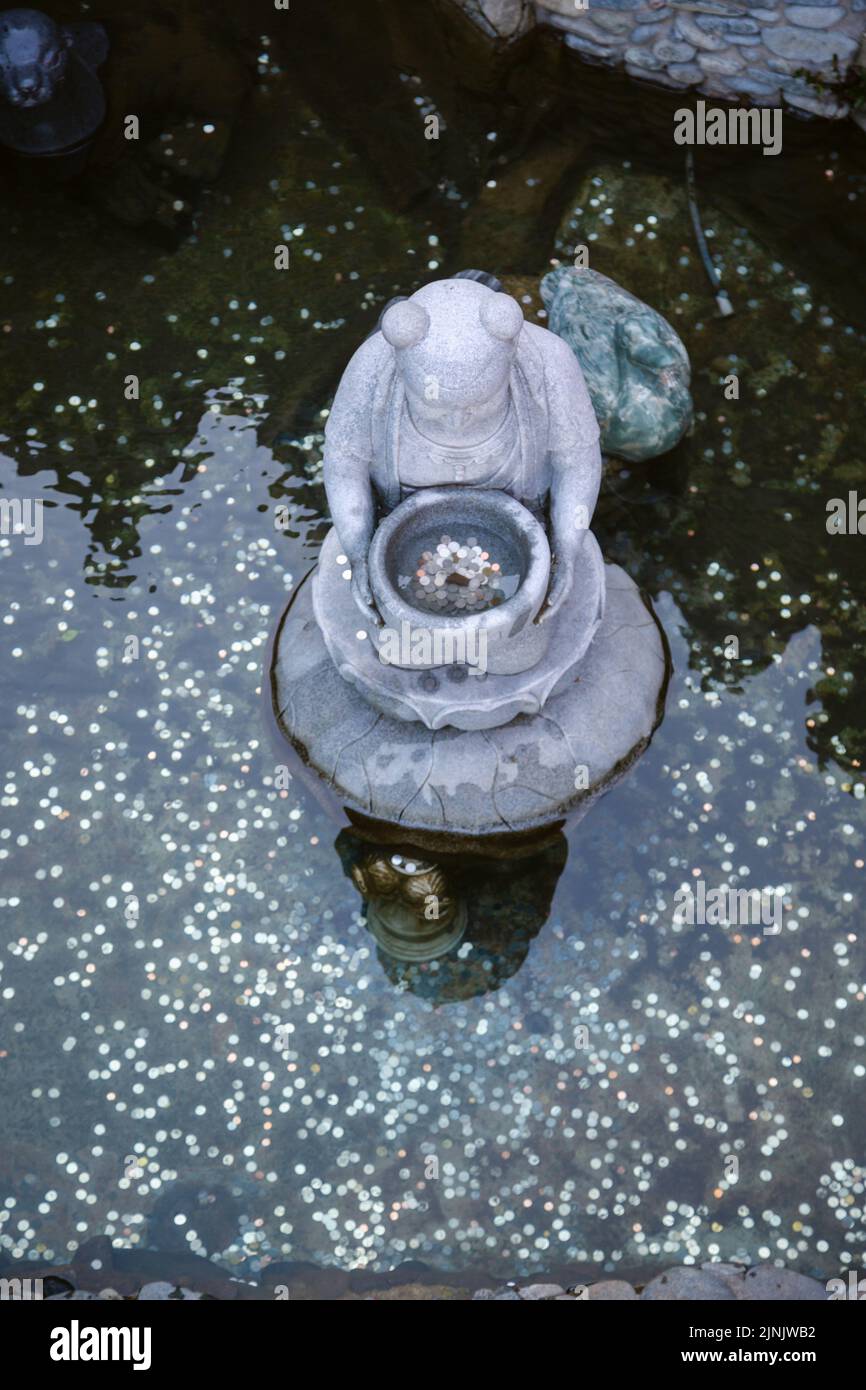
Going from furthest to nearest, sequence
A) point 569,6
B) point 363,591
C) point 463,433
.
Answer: point 569,6 → point 363,591 → point 463,433

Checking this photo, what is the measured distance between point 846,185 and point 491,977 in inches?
163

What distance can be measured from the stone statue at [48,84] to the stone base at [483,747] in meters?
3.08

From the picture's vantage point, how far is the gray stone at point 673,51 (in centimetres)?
711

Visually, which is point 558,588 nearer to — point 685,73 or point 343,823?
point 343,823

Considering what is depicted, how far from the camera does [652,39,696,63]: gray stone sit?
7.11m

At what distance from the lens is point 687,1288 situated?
5164 millimetres

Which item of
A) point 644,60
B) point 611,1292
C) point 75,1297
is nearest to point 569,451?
point 611,1292

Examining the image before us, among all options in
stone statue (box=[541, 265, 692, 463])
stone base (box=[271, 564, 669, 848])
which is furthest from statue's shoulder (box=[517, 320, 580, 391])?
stone statue (box=[541, 265, 692, 463])

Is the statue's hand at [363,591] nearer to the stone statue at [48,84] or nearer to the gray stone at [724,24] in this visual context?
the stone statue at [48,84]

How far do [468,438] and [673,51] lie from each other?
12.2ft

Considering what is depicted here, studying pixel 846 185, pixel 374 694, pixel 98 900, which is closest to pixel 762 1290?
pixel 374 694
